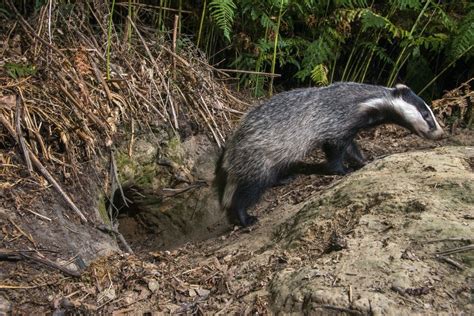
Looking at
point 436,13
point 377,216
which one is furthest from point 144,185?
point 436,13

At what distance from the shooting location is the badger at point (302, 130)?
5.32 meters

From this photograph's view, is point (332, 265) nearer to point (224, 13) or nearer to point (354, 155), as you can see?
point (354, 155)

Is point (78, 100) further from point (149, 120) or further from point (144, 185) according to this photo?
point (144, 185)

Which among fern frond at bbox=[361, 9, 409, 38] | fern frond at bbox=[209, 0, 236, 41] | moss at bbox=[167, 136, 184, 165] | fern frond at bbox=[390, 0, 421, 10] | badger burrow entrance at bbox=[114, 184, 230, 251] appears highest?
fern frond at bbox=[390, 0, 421, 10]

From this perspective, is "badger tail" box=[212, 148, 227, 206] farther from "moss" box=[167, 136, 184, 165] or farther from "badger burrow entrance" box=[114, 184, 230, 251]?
"moss" box=[167, 136, 184, 165]

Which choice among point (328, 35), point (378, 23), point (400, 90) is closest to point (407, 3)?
point (378, 23)

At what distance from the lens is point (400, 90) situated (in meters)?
5.66

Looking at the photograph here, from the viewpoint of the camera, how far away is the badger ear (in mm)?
5645

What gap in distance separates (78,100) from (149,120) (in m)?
0.83

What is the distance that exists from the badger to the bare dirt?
0.82m

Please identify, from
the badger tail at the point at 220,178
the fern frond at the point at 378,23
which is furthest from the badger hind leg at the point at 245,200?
the fern frond at the point at 378,23

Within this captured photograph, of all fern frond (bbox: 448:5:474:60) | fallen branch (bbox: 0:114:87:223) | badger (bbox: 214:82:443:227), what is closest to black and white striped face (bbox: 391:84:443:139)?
badger (bbox: 214:82:443:227)

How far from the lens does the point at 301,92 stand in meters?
5.70

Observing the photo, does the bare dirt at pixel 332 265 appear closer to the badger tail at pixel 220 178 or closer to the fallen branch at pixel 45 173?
the fallen branch at pixel 45 173
